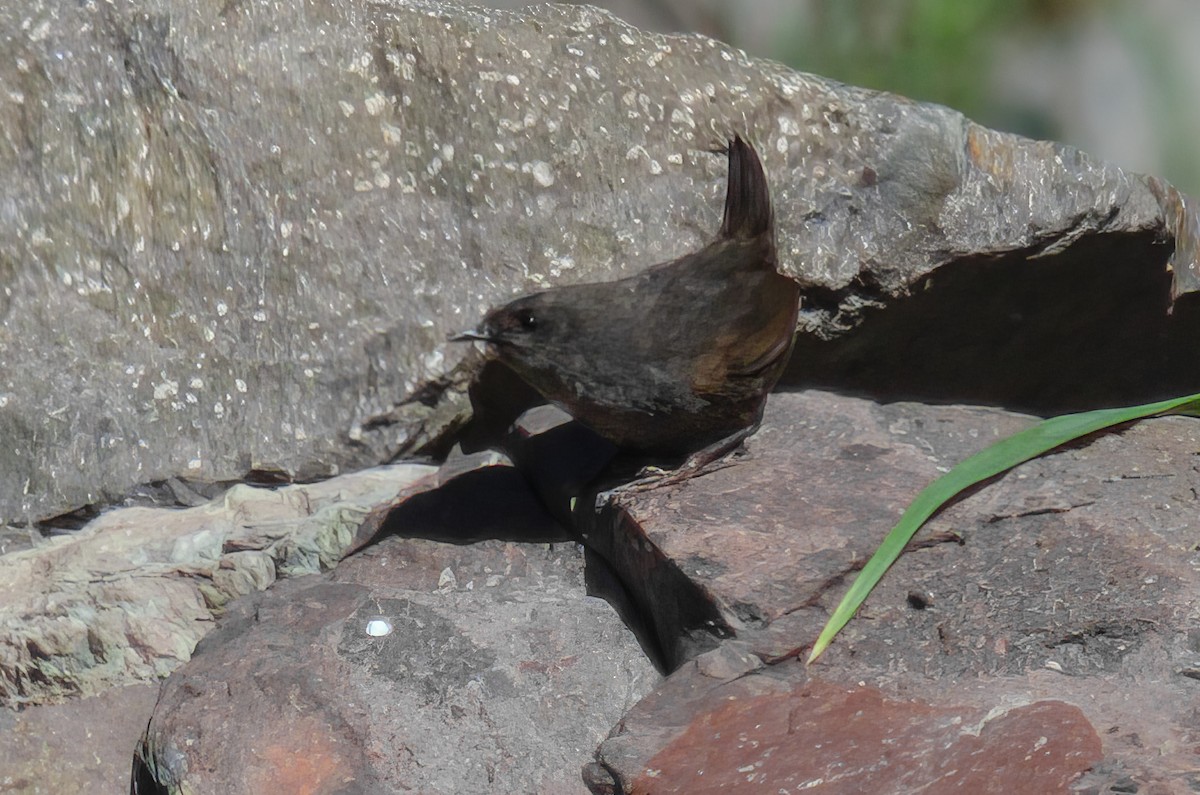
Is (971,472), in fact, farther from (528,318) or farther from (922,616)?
(528,318)

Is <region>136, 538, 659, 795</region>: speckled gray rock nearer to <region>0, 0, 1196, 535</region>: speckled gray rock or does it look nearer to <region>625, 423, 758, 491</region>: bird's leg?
<region>625, 423, 758, 491</region>: bird's leg

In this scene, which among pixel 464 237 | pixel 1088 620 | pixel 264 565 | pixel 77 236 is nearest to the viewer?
pixel 1088 620

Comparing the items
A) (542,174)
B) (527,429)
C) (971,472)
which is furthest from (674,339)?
(542,174)

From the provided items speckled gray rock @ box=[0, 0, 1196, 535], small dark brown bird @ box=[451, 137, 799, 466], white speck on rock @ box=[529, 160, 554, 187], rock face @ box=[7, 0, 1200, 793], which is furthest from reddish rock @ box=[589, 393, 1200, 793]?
white speck on rock @ box=[529, 160, 554, 187]

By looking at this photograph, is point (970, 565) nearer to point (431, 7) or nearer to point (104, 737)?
point (104, 737)

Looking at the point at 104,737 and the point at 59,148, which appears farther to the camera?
the point at 59,148

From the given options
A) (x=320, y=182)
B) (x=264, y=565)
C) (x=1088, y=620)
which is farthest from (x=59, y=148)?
(x=1088, y=620)
